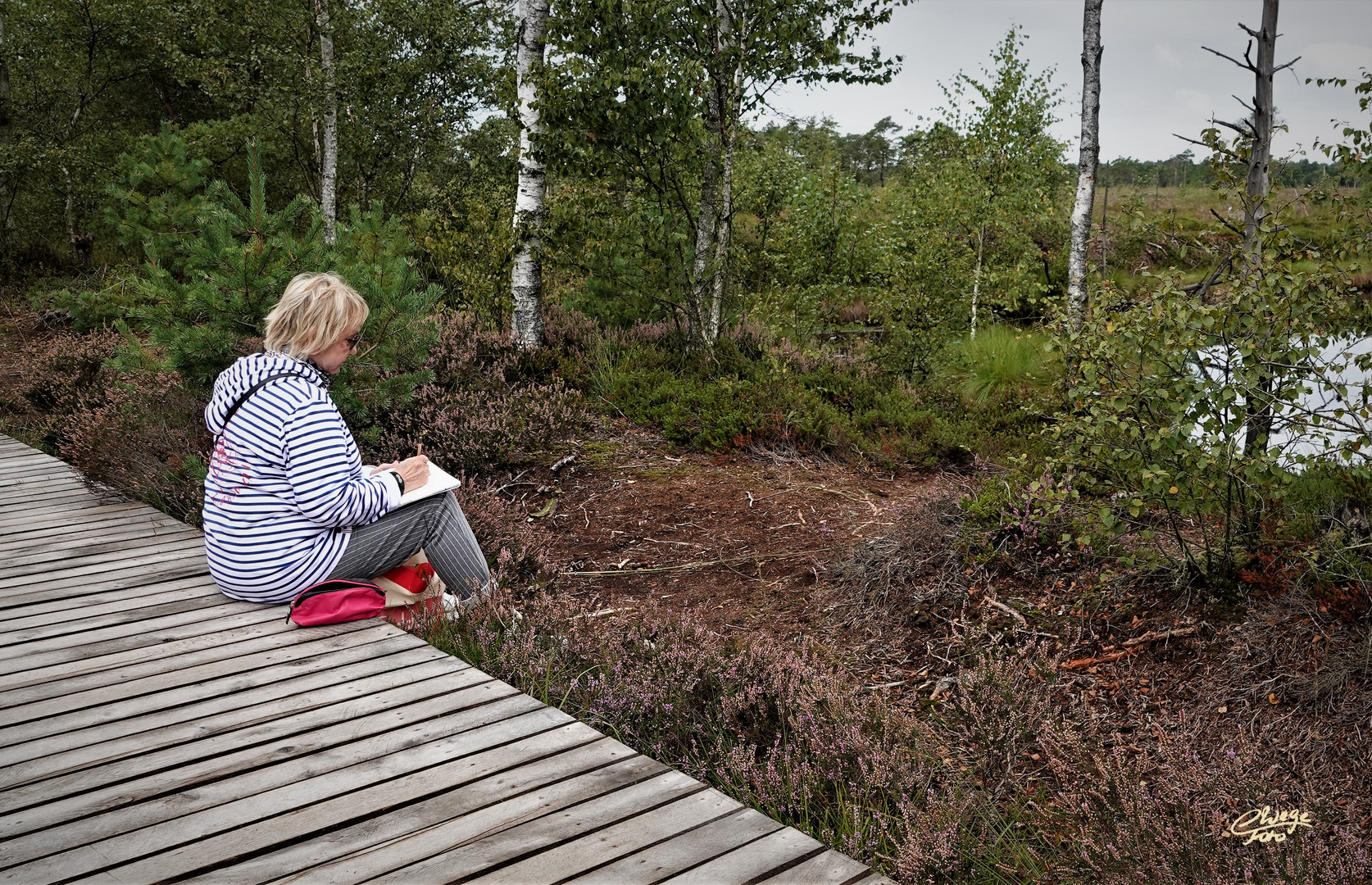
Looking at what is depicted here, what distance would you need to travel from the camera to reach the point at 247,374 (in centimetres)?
399

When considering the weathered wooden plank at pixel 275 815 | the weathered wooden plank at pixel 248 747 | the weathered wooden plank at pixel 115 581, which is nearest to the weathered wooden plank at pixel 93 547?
the weathered wooden plank at pixel 115 581

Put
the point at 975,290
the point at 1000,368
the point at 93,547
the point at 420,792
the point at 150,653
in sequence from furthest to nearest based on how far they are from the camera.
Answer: the point at 975,290
the point at 1000,368
the point at 93,547
the point at 150,653
the point at 420,792

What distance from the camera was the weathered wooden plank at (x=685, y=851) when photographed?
2.33m

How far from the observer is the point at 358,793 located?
2686mm

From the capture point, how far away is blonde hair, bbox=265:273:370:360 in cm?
399

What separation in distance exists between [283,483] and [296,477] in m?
0.09

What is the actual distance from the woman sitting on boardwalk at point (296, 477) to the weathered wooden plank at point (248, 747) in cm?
78

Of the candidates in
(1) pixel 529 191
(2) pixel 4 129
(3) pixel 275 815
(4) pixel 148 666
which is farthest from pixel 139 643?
(2) pixel 4 129

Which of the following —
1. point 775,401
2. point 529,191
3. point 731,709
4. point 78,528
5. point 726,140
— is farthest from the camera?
point 726,140

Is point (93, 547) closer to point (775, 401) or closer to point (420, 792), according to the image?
point (420, 792)

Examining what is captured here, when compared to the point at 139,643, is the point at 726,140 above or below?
above

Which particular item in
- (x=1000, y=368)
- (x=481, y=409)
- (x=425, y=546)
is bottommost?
(x=425, y=546)

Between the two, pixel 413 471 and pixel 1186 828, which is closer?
pixel 1186 828

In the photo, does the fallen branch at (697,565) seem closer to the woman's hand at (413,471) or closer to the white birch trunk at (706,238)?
the woman's hand at (413,471)
